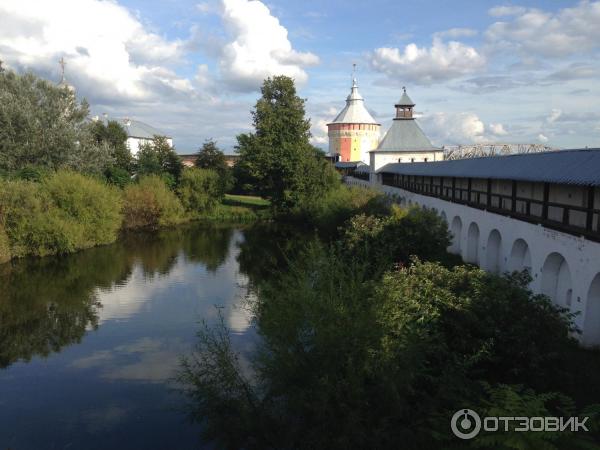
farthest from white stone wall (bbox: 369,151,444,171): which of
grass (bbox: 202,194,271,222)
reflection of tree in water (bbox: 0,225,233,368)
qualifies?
reflection of tree in water (bbox: 0,225,233,368)

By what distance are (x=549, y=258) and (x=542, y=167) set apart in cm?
301

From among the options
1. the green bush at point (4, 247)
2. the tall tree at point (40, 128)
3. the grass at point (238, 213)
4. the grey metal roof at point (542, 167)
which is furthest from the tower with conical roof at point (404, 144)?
the green bush at point (4, 247)

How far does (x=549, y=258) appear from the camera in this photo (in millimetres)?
12523

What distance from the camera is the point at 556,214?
1446 cm

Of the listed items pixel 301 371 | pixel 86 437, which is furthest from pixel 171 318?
pixel 301 371

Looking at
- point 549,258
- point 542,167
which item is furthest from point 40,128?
point 549,258

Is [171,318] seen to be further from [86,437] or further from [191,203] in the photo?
[191,203]

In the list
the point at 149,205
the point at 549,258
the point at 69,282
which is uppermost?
the point at 149,205

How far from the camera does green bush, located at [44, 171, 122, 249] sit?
2770 cm

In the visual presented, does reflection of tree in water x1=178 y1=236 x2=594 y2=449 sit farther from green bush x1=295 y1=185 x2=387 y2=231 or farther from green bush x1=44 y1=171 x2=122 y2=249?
green bush x1=44 y1=171 x2=122 y2=249

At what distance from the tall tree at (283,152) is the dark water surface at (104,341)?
49.2ft

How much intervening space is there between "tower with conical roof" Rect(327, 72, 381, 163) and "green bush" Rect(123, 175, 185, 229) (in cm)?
3495

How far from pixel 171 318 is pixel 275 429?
10585mm

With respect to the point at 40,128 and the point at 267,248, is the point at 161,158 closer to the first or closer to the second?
the point at 40,128
